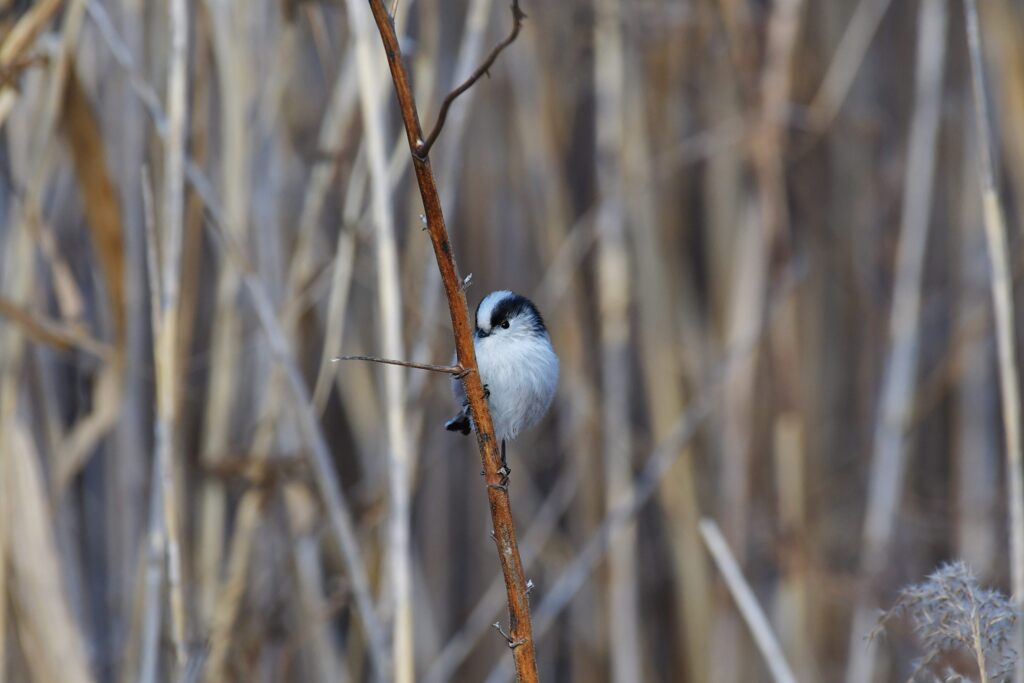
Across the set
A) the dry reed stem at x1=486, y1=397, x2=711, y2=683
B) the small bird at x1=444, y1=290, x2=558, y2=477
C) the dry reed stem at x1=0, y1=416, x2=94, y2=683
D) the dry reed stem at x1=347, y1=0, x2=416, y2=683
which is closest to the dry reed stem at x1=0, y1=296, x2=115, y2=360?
the dry reed stem at x1=0, y1=416, x2=94, y2=683

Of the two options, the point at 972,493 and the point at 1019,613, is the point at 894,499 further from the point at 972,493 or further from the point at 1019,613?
the point at 1019,613

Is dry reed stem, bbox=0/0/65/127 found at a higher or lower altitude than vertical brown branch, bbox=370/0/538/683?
higher

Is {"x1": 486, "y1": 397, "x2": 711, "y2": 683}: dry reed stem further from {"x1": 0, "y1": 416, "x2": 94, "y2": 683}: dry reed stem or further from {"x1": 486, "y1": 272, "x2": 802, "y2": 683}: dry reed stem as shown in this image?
{"x1": 0, "y1": 416, "x2": 94, "y2": 683}: dry reed stem

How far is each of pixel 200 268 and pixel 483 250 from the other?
58 centimetres

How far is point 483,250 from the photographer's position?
2166 mm

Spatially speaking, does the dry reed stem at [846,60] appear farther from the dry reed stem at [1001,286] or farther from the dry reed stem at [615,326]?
the dry reed stem at [1001,286]

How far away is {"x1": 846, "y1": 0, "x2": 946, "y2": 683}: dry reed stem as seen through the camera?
183cm

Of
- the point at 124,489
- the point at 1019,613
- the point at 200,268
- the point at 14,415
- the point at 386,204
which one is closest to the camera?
the point at 1019,613

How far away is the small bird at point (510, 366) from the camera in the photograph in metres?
1.24

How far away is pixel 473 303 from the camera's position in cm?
184

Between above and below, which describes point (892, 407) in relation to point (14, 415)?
above

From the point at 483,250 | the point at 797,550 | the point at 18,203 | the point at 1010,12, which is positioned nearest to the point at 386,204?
the point at 18,203

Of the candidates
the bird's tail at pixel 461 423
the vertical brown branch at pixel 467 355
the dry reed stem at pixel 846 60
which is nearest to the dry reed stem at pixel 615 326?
the dry reed stem at pixel 846 60

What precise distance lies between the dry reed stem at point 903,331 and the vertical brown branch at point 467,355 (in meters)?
1.20
